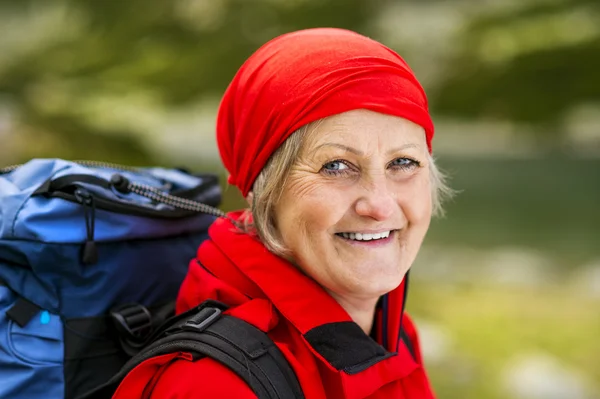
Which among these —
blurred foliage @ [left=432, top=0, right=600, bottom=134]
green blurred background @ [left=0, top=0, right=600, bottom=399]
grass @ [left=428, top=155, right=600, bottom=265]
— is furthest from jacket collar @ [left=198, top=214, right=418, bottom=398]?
blurred foliage @ [left=432, top=0, right=600, bottom=134]

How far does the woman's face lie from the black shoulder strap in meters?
0.22

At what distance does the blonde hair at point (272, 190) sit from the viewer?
1.26 meters

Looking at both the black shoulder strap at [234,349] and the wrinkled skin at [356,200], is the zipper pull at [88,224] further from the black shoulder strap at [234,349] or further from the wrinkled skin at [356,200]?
the wrinkled skin at [356,200]

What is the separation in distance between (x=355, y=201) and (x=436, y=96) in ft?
23.5

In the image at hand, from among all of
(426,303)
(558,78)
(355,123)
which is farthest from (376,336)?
(558,78)

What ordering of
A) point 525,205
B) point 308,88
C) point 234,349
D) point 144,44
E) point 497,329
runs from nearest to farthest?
point 234,349 < point 308,88 < point 497,329 < point 525,205 < point 144,44

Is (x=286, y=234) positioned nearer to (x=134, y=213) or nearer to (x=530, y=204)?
(x=134, y=213)

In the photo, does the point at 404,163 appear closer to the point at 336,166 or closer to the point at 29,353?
the point at 336,166

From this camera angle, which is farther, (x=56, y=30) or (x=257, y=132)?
(x=56, y=30)

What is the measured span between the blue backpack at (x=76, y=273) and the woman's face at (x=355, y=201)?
33 centimetres

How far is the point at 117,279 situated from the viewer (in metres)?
1.39

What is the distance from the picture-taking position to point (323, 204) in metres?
1.26

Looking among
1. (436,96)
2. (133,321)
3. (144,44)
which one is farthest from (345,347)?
(144,44)

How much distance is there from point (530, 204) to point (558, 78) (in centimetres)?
169
